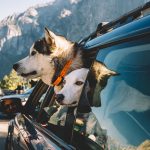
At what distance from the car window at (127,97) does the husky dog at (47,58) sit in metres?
2.82

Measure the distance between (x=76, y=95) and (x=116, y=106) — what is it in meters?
1.35

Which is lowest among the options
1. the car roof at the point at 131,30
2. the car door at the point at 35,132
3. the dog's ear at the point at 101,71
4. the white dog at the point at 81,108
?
the car door at the point at 35,132

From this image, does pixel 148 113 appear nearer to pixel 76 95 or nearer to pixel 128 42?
pixel 128 42

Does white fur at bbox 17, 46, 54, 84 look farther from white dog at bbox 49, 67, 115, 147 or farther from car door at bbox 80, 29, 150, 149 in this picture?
car door at bbox 80, 29, 150, 149

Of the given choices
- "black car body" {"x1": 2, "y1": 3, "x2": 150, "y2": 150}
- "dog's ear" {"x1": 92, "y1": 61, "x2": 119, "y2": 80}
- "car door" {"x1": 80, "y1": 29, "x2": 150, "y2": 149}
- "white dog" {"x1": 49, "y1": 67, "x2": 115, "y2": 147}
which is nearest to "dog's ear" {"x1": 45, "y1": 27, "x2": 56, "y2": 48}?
"white dog" {"x1": 49, "y1": 67, "x2": 115, "y2": 147}

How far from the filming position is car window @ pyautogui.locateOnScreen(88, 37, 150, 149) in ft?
6.48

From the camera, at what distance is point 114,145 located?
2090 millimetres

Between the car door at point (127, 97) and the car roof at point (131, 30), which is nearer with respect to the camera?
the car door at point (127, 97)

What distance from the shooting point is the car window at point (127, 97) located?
6.48ft

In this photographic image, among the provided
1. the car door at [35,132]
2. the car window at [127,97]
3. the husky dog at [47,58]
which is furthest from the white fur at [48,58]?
the car window at [127,97]

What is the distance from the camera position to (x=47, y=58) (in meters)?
6.21

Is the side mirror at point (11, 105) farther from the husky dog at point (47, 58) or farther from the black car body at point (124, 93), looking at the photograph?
the black car body at point (124, 93)

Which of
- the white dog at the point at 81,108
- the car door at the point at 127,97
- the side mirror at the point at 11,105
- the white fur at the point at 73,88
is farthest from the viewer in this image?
the side mirror at the point at 11,105

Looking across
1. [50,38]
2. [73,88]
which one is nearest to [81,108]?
[73,88]
